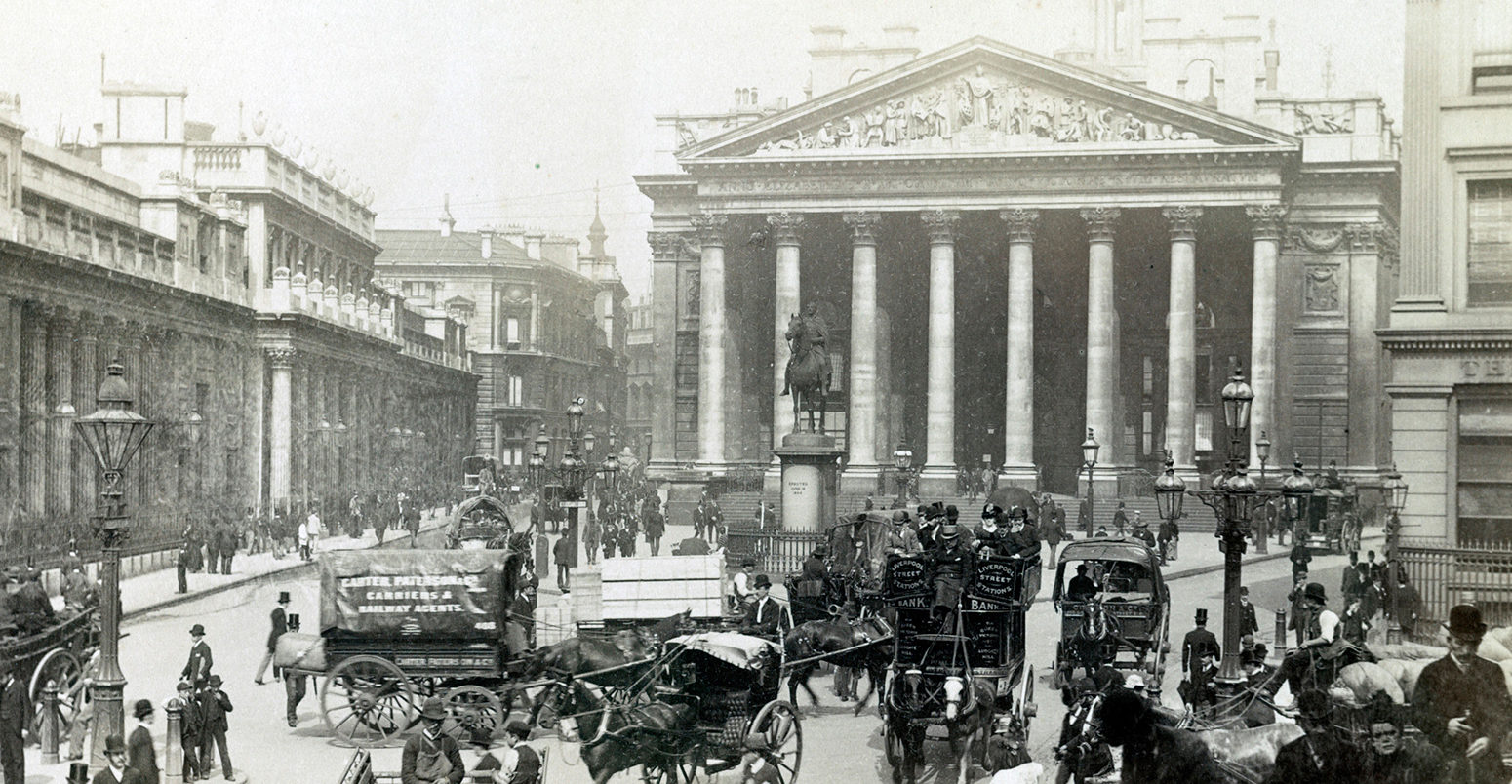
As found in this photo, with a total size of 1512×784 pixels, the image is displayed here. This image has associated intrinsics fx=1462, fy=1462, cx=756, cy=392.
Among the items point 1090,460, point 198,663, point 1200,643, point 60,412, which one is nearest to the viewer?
point 198,663

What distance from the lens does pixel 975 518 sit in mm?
46062

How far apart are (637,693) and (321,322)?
3771cm

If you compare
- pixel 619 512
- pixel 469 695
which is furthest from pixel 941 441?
pixel 469 695

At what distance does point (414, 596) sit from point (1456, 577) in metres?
14.0

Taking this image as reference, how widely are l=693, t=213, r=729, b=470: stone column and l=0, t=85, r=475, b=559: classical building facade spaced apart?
41.2ft

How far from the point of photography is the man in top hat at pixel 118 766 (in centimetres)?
1080

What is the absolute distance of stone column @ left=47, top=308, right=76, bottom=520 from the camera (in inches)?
1275

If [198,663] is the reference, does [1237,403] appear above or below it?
above

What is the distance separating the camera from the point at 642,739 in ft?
43.4

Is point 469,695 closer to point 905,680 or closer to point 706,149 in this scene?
point 905,680

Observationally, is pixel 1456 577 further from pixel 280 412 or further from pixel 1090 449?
pixel 280 412

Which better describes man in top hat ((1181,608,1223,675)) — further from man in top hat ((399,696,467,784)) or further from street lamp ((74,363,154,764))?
street lamp ((74,363,154,764))

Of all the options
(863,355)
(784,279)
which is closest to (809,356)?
(863,355)

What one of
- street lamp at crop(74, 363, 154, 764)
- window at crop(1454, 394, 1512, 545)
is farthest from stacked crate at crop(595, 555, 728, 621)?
window at crop(1454, 394, 1512, 545)
